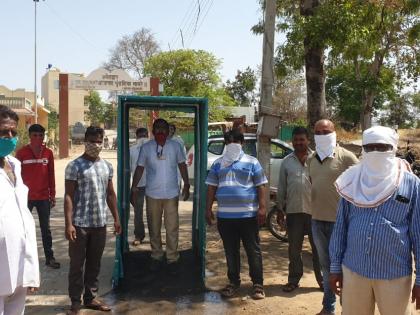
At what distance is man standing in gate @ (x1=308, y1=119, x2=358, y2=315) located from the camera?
4703 millimetres

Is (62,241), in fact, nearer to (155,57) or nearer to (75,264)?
(75,264)

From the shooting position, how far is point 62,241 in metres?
7.91

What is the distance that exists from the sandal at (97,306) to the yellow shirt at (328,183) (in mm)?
2247

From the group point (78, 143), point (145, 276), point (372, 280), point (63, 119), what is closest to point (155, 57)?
point (63, 119)

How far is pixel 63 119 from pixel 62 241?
17.2m

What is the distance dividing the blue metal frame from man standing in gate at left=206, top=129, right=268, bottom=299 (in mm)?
454

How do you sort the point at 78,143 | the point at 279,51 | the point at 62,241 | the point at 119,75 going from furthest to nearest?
the point at 78,143
the point at 119,75
the point at 279,51
the point at 62,241

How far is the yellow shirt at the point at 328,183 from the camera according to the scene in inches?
185

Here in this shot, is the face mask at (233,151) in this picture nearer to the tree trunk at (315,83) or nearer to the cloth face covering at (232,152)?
the cloth face covering at (232,152)

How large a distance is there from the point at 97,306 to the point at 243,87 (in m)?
61.3

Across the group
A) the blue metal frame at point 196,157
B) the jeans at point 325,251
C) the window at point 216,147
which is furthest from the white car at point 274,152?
the jeans at point 325,251

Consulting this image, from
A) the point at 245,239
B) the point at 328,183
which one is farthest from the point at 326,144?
the point at 245,239

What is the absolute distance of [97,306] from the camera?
505 centimetres

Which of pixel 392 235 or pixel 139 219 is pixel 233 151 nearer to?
pixel 392 235
